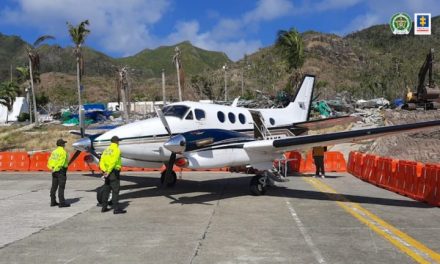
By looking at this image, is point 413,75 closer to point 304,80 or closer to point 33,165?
point 304,80

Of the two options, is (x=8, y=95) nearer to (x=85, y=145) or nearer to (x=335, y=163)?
(x=335, y=163)

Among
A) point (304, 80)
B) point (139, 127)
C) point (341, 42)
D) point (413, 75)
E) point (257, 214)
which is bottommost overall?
point (257, 214)

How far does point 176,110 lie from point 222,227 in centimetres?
648

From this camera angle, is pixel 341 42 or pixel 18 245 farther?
pixel 341 42

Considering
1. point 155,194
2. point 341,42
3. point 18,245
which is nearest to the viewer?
point 18,245

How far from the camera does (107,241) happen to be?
29.7ft

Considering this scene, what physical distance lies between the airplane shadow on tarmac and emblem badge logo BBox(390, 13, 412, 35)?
1199 inches

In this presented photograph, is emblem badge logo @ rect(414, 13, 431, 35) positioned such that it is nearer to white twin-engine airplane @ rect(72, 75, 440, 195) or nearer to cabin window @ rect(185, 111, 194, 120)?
white twin-engine airplane @ rect(72, 75, 440, 195)

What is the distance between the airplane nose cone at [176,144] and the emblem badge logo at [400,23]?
119 ft

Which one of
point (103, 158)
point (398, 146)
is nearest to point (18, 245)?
point (103, 158)

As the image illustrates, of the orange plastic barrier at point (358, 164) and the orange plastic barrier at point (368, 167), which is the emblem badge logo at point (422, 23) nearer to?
the orange plastic barrier at point (358, 164)

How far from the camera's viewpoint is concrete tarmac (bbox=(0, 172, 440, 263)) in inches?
314

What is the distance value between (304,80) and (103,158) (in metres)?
13.8

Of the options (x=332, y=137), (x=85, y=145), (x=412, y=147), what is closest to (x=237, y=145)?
(x=332, y=137)
